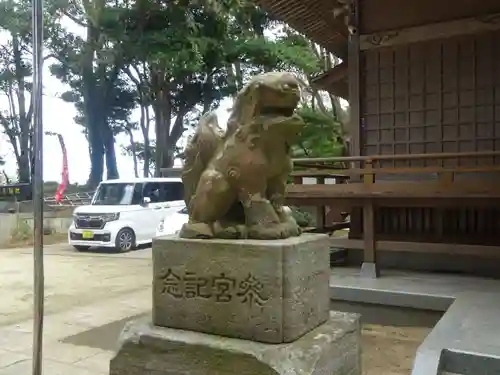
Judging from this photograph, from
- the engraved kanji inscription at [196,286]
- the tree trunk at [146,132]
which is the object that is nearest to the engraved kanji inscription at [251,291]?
the engraved kanji inscription at [196,286]

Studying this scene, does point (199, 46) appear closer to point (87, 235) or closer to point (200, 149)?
point (87, 235)

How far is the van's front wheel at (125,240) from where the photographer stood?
12.4 metres

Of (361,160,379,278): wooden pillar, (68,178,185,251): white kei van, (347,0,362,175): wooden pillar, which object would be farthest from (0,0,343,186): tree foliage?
(361,160,379,278): wooden pillar

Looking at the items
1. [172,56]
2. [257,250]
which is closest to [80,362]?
[257,250]

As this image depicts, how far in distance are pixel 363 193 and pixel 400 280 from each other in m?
1.17

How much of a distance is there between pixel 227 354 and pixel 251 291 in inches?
11.4

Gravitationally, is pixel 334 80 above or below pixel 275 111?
above

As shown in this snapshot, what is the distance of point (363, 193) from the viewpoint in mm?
6281

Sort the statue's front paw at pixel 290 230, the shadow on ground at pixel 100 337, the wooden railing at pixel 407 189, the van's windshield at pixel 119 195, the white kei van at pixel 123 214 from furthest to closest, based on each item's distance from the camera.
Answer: the van's windshield at pixel 119 195
the white kei van at pixel 123 214
the wooden railing at pixel 407 189
the shadow on ground at pixel 100 337
the statue's front paw at pixel 290 230

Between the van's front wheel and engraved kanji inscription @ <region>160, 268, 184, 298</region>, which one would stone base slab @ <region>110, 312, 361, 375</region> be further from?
the van's front wheel

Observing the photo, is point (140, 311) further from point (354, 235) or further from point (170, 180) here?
point (170, 180)

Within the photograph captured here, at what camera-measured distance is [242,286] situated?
229 centimetres

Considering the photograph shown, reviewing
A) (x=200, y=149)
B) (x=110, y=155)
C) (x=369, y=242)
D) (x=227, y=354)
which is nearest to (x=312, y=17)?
(x=369, y=242)

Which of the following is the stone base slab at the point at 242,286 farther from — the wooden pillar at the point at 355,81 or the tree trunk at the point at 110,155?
the tree trunk at the point at 110,155
